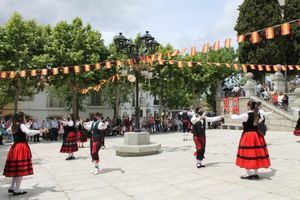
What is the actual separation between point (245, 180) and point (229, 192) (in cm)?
112

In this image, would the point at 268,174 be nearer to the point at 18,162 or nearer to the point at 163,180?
the point at 163,180

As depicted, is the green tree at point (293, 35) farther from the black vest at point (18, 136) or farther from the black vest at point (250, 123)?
the black vest at point (18, 136)

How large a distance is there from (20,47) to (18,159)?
53.5 ft

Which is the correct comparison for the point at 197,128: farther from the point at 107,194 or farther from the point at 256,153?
the point at 107,194

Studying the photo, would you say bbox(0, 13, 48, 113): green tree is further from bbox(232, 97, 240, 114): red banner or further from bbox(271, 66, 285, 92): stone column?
bbox(271, 66, 285, 92): stone column

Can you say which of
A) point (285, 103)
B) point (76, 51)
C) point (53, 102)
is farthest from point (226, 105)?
point (53, 102)

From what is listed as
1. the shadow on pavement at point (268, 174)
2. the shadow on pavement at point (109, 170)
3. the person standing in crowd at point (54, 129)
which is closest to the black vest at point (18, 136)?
the shadow on pavement at point (109, 170)

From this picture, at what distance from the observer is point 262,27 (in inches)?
1232

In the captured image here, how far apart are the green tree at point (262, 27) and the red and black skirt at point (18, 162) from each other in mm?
26745

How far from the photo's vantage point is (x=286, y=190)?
6.41m

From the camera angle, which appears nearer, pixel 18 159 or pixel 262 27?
pixel 18 159

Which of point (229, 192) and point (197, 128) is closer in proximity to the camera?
point (229, 192)

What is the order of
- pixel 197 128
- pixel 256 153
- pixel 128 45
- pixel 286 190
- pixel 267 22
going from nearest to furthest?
pixel 286 190
pixel 256 153
pixel 197 128
pixel 128 45
pixel 267 22

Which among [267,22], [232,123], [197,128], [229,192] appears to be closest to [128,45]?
[197,128]
